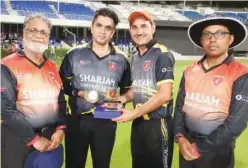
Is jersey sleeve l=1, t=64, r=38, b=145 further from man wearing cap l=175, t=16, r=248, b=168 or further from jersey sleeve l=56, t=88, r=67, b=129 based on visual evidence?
man wearing cap l=175, t=16, r=248, b=168

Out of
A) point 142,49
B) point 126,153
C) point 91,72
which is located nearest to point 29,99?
point 91,72

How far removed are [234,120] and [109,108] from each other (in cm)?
128

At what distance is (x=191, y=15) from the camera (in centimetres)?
3644

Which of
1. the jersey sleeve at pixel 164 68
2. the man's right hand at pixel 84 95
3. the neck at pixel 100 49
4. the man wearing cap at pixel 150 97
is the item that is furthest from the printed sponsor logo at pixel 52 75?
the jersey sleeve at pixel 164 68

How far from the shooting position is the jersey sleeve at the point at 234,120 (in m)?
2.71

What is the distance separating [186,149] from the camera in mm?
2951

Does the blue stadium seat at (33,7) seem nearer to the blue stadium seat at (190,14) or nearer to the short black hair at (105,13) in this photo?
Result: the blue stadium seat at (190,14)

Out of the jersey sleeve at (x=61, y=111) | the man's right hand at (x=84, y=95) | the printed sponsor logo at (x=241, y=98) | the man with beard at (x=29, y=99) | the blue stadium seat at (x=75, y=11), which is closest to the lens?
Answer: the printed sponsor logo at (x=241, y=98)

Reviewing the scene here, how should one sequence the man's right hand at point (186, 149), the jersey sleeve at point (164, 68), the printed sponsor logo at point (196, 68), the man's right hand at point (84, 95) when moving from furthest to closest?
the man's right hand at point (84, 95) → the jersey sleeve at point (164, 68) → the printed sponsor logo at point (196, 68) → the man's right hand at point (186, 149)

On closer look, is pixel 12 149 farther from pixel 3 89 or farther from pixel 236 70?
pixel 236 70

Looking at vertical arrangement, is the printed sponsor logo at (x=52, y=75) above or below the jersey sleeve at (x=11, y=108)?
above

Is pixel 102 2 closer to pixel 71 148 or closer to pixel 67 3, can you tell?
pixel 67 3

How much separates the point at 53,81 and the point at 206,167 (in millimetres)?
1572

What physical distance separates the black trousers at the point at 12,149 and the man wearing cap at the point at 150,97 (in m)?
→ 0.99
